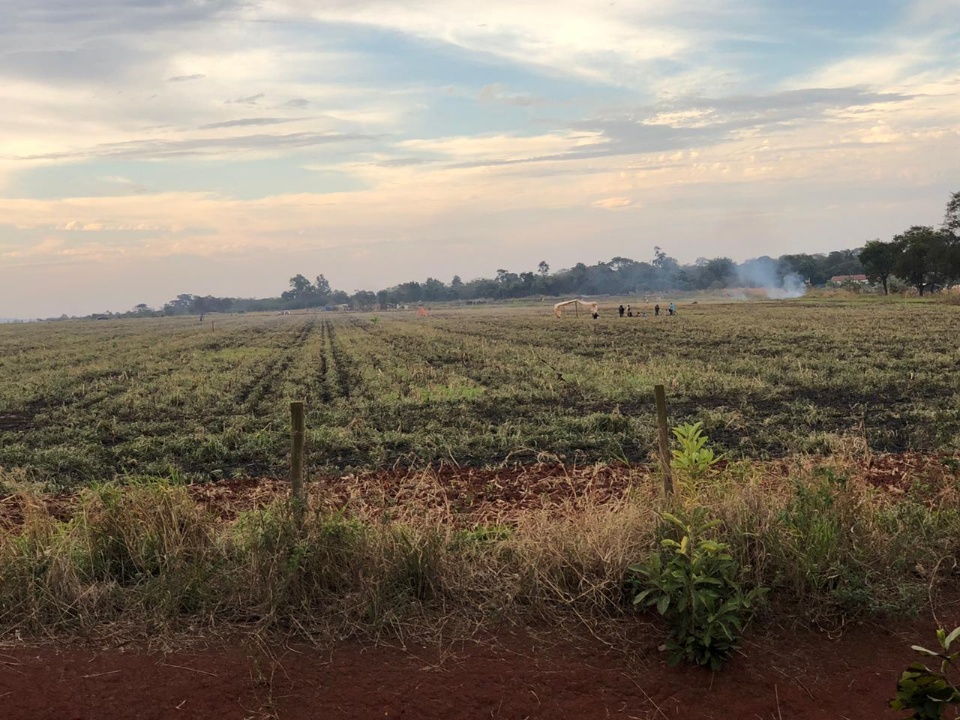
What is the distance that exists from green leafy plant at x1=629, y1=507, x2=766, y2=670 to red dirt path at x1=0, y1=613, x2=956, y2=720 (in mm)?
145

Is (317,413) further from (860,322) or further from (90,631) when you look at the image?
(860,322)

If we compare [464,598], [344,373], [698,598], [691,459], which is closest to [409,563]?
[464,598]

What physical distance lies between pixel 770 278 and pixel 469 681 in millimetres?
152677

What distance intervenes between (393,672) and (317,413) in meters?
12.3

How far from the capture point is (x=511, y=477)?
404 inches

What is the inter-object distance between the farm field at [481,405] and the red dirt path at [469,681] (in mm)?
3030

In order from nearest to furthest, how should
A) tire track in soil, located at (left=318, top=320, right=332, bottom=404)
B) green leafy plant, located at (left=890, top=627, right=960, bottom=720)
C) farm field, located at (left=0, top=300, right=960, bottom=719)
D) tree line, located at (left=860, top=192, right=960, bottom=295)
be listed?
green leafy plant, located at (left=890, top=627, right=960, bottom=720) → farm field, located at (left=0, top=300, right=960, bottom=719) → tire track in soil, located at (left=318, top=320, right=332, bottom=404) → tree line, located at (left=860, top=192, right=960, bottom=295)

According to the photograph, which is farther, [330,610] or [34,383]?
[34,383]

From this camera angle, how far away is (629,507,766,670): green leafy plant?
15.7 feet

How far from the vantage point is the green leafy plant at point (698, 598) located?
4.79 m

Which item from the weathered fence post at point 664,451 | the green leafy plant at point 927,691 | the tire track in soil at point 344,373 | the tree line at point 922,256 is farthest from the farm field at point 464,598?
the tree line at point 922,256

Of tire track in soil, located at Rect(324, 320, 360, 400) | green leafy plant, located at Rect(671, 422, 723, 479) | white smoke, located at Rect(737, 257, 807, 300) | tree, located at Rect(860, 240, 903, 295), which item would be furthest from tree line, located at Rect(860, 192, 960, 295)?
green leafy plant, located at Rect(671, 422, 723, 479)

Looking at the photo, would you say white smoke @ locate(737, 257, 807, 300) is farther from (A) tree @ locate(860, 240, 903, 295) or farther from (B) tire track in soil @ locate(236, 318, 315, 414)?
(B) tire track in soil @ locate(236, 318, 315, 414)

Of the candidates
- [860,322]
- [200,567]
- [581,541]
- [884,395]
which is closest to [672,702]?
[581,541]
